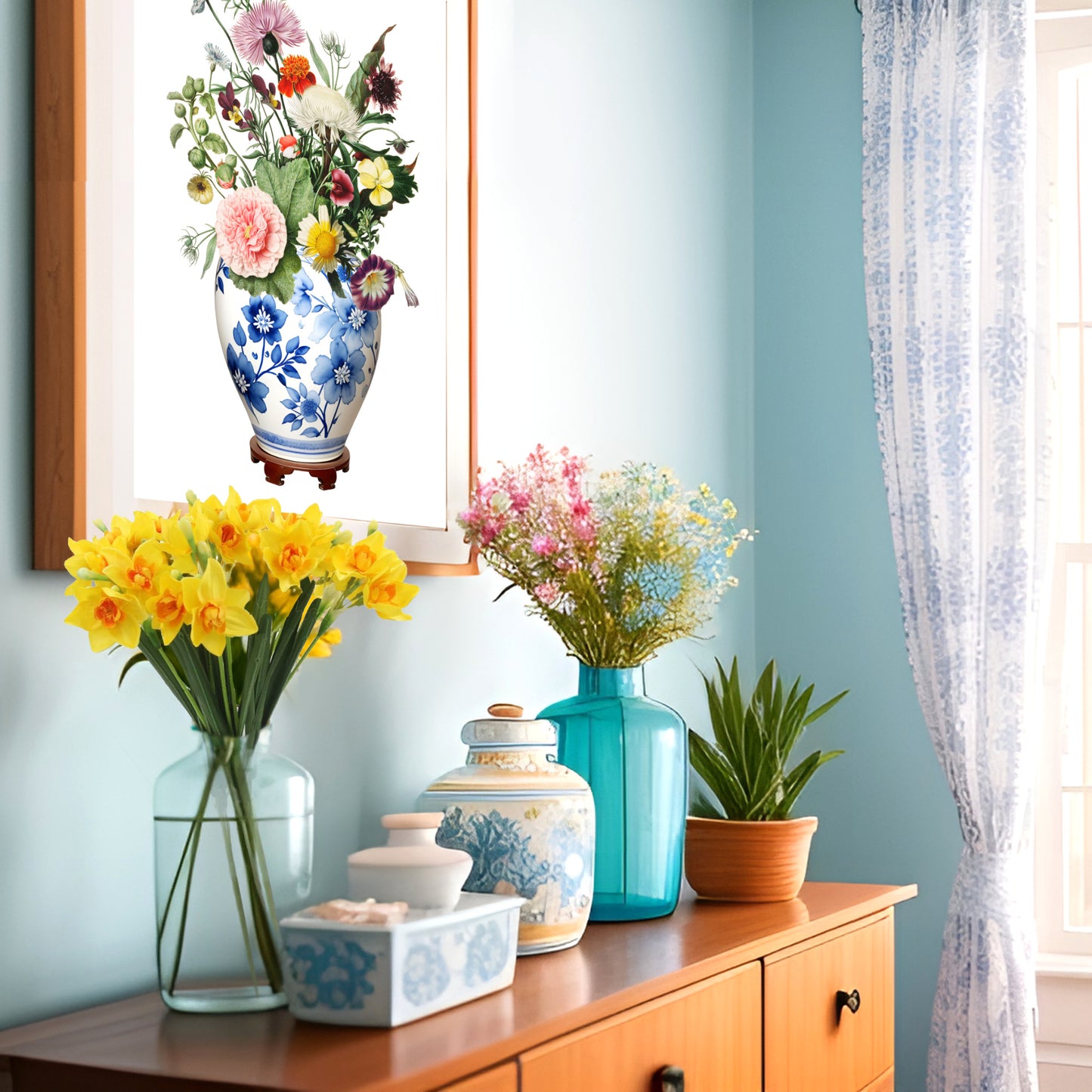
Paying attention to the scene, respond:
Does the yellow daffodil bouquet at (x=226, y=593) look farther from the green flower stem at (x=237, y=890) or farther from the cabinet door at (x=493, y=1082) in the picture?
the cabinet door at (x=493, y=1082)

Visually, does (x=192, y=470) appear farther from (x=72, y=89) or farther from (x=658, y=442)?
(x=658, y=442)

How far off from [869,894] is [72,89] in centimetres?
145

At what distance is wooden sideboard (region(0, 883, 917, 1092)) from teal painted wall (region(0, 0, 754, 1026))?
0.15 metres

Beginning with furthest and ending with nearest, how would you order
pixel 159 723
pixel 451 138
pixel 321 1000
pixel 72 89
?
pixel 451 138 → pixel 159 723 → pixel 72 89 → pixel 321 1000

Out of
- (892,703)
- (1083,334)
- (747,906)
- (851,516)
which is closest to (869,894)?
(747,906)

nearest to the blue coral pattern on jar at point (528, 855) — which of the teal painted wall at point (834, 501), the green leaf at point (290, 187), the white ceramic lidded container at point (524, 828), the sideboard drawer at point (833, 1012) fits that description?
the white ceramic lidded container at point (524, 828)

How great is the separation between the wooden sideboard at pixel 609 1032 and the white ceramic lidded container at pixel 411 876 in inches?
3.9

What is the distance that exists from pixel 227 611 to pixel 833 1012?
1.04 metres

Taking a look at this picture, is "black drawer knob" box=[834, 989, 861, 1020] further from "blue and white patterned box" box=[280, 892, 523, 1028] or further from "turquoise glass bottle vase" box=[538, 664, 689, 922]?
"blue and white patterned box" box=[280, 892, 523, 1028]

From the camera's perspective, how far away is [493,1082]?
43.3 inches

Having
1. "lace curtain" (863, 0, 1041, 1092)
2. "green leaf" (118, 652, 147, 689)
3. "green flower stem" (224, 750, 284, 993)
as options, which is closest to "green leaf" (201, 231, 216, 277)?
"green leaf" (118, 652, 147, 689)

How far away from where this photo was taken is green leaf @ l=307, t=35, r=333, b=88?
1.59 m

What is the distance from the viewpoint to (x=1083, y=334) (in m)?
2.75

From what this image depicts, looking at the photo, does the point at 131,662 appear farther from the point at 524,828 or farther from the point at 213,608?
the point at 524,828
